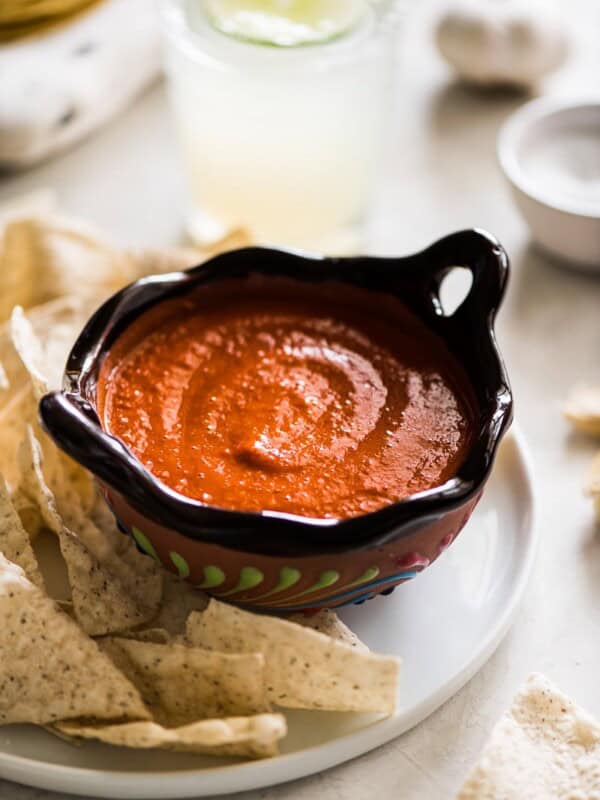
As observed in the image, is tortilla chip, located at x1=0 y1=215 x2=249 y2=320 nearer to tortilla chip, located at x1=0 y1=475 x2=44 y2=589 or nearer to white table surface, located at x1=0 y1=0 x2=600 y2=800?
white table surface, located at x1=0 y1=0 x2=600 y2=800

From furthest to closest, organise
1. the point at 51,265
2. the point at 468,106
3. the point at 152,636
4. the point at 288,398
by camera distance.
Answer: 1. the point at 468,106
2. the point at 51,265
3. the point at 288,398
4. the point at 152,636

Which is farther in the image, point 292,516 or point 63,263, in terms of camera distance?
point 63,263

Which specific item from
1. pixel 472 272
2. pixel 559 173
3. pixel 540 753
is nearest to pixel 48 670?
pixel 540 753

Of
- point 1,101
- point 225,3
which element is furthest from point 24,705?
point 1,101

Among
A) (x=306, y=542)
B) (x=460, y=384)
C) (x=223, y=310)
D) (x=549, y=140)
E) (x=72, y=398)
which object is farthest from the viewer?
(x=549, y=140)

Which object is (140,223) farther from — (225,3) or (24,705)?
(24,705)

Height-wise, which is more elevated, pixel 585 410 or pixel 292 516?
pixel 292 516

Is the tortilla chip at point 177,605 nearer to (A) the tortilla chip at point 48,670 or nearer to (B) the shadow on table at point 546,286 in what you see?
(A) the tortilla chip at point 48,670

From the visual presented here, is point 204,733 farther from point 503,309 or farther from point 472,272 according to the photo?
point 503,309
